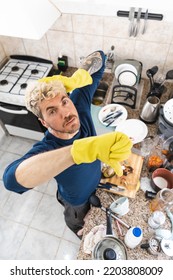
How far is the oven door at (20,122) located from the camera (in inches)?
81.2

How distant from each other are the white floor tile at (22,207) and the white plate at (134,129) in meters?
1.22

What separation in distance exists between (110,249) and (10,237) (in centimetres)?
134

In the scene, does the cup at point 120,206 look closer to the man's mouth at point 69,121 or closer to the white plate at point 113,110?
the man's mouth at point 69,121

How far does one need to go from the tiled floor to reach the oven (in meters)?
0.71

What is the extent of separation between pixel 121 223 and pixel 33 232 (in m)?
1.19

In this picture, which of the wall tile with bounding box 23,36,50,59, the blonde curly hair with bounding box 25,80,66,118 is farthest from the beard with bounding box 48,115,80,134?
the wall tile with bounding box 23,36,50,59

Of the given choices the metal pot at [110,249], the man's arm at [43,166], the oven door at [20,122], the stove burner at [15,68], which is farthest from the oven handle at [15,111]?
the metal pot at [110,249]

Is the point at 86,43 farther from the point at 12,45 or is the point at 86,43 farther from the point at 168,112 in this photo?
the point at 168,112

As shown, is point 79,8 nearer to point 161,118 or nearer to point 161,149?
point 161,118

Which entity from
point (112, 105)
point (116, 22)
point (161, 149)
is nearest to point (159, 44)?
point (116, 22)

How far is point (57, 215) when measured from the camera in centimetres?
211

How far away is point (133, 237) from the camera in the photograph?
3.41ft

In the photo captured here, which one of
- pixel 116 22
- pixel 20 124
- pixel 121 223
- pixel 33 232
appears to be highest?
pixel 116 22

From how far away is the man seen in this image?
80 cm
